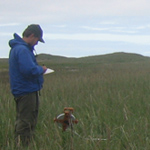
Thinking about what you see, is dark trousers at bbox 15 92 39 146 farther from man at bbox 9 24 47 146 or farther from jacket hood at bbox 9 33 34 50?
jacket hood at bbox 9 33 34 50

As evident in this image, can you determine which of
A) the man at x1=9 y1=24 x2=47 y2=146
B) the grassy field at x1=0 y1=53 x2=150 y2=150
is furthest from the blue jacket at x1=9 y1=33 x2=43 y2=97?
the grassy field at x1=0 y1=53 x2=150 y2=150

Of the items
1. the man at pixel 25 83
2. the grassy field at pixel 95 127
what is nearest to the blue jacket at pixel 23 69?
the man at pixel 25 83

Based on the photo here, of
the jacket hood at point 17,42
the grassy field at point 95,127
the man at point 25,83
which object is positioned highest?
the jacket hood at point 17,42

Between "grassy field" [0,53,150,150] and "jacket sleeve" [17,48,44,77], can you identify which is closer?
"grassy field" [0,53,150,150]

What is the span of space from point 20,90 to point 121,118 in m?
1.50

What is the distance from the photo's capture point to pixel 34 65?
4352mm

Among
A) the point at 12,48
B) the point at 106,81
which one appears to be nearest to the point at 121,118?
the point at 12,48

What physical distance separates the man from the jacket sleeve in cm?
2

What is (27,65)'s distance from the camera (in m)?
4.32

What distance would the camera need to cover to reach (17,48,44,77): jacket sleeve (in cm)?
431

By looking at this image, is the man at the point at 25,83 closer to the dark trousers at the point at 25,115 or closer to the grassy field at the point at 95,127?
the dark trousers at the point at 25,115

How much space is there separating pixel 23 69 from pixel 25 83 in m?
0.25

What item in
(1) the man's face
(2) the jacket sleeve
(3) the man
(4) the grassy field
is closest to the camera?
(4) the grassy field

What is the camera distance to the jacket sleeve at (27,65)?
4.31 meters
